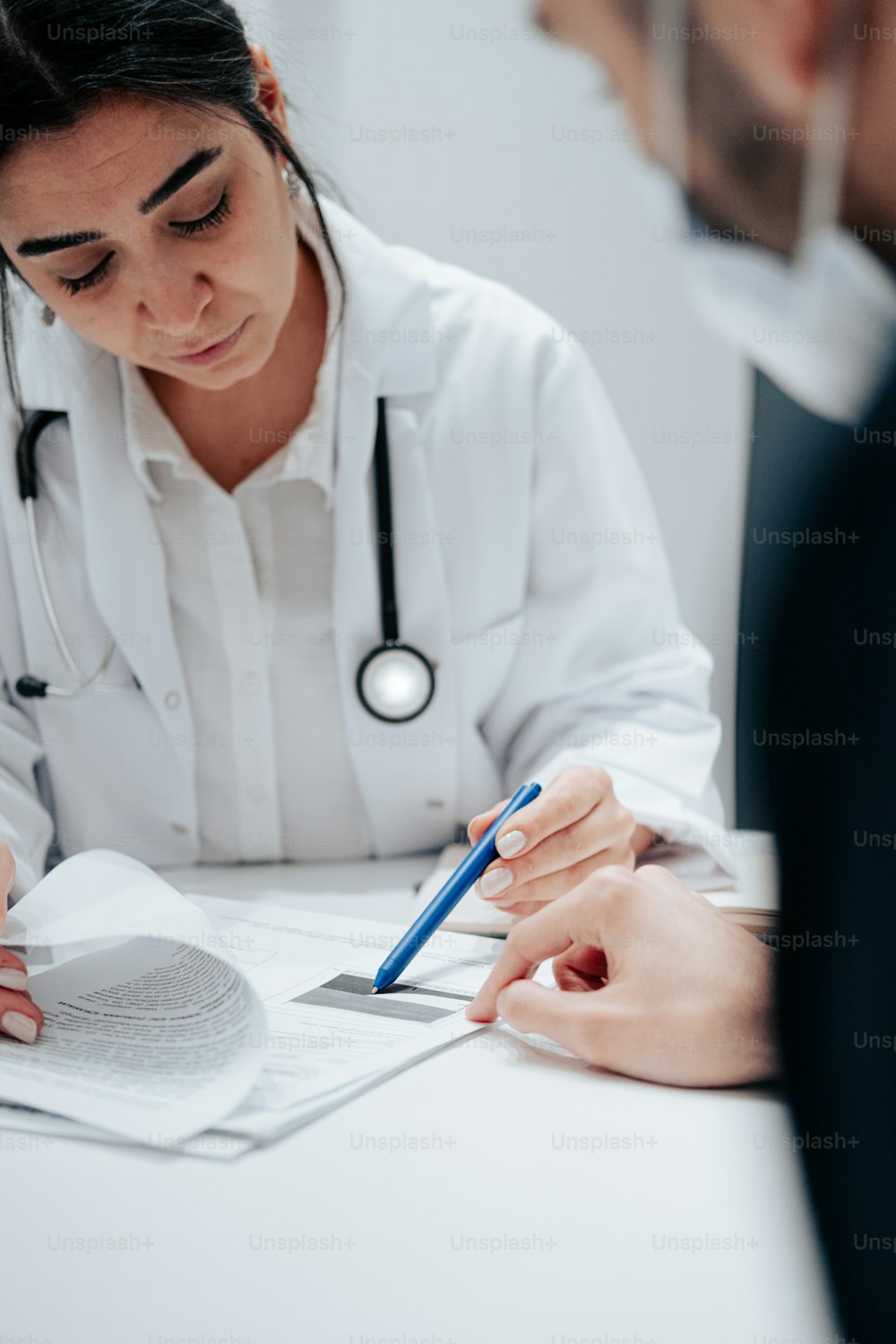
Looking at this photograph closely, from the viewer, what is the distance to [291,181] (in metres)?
1.12

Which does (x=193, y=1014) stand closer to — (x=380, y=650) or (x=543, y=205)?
(x=380, y=650)

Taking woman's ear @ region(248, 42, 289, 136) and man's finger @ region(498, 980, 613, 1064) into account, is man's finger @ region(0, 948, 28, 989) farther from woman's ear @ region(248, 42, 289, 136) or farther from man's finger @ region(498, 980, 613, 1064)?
woman's ear @ region(248, 42, 289, 136)

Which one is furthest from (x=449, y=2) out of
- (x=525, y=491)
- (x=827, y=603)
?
(x=827, y=603)

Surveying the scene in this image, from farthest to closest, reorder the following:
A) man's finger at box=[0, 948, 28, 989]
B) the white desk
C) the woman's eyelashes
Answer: the woman's eyelashes, man's finger at box=[0, 948, 28, 989], the white desk

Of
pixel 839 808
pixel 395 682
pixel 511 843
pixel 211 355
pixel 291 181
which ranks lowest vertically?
pixel 395 682

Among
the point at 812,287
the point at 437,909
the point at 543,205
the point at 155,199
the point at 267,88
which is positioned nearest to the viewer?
the point at 812,287

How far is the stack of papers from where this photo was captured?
64 cm

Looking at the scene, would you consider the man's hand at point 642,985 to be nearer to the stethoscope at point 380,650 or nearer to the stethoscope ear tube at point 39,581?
the stethoscope at point 380,650

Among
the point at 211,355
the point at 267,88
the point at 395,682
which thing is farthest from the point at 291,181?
the point at 395,682

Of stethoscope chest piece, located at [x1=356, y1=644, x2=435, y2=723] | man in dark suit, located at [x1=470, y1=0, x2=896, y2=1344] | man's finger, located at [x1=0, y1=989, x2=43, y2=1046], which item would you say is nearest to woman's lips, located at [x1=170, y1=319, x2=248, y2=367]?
stethoscope chest piece, located at [x1=356, y1=644, x2=435, y2=723]

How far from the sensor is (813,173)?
310 millimetres

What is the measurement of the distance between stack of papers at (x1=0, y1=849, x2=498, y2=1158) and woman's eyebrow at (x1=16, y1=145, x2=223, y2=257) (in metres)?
0.47

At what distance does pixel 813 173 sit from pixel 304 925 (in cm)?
72

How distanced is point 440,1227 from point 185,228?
775 mm
